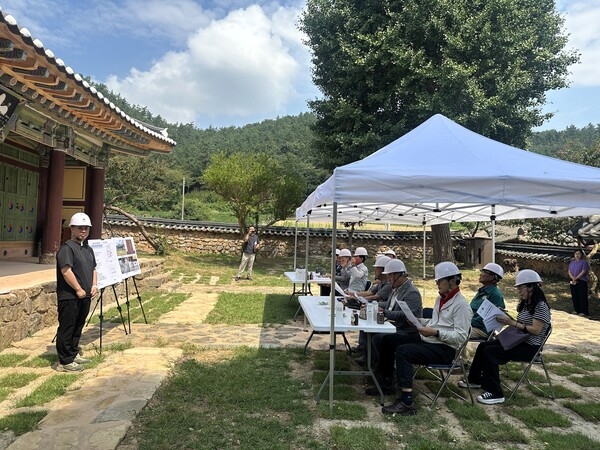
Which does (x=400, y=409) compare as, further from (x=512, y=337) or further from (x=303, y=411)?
(x=512, y=337)

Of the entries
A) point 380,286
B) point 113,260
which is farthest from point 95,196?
point 380,286

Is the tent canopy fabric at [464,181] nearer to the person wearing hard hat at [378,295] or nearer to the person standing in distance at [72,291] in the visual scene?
the person wearing hard hat at [378,295]

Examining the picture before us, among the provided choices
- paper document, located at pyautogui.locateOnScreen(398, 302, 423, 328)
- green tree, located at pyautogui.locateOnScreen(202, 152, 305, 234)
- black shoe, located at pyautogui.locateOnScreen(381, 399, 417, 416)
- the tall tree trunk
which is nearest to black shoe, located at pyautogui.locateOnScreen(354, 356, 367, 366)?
paper document, located at pyautogui.locateOnScreen(398, 302, 423, 328)

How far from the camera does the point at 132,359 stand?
15.6 ft

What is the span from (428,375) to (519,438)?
4.80 feet

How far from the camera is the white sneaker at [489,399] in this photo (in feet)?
12.6

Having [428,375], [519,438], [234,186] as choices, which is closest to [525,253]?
[234,186]

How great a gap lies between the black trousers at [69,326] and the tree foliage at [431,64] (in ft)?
32.1

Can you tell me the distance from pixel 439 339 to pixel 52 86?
549 centimetres

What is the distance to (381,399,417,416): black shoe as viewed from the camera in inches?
139

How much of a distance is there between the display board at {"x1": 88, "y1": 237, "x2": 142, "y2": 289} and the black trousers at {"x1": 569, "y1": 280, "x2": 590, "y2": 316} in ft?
30.1

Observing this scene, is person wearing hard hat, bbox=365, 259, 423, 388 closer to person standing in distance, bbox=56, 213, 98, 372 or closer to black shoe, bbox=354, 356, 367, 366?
black shoe, bbox=354, 356, 367, 366

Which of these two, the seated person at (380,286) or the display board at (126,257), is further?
the display board at (126,257)

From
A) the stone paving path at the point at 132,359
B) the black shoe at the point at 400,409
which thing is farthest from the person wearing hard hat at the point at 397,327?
the stone paving path at the point at 132,359
